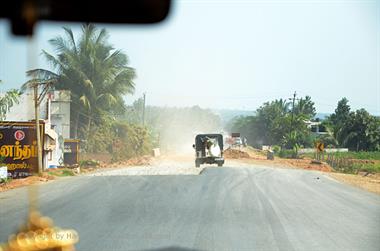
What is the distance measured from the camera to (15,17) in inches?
76.9

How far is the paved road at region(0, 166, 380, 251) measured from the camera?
29.6 ft

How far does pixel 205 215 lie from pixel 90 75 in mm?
29380

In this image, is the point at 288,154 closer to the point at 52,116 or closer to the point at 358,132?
the point at 358,132

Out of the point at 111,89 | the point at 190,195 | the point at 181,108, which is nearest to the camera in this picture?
the point at 190,195

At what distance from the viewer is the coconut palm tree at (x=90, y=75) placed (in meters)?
38.9

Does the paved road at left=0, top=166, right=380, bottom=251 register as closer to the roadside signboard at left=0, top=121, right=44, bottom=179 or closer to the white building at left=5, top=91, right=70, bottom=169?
the roadside signboard at left=0, top=121, right=44, bottom=179

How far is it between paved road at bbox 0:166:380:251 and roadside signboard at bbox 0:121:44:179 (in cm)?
471

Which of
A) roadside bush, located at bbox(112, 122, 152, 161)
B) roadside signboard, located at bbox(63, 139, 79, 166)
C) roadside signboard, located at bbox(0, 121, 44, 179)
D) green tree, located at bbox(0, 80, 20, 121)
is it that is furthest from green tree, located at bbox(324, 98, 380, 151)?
roadside signboard, located at bbox(0, 121, 44, 179)

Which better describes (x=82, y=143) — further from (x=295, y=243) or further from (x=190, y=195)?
(x=295, y=243)

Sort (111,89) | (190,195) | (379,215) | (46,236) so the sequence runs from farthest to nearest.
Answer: (111,89) < (190,195) < (379,215) < (46,236)

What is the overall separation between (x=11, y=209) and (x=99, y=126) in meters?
29.9

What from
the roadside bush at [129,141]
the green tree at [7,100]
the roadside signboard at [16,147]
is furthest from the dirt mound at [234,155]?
the roadside signboard at [16,147]

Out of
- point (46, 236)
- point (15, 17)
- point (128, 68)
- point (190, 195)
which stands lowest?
point (190, 195)

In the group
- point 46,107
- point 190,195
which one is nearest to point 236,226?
point 190,195
